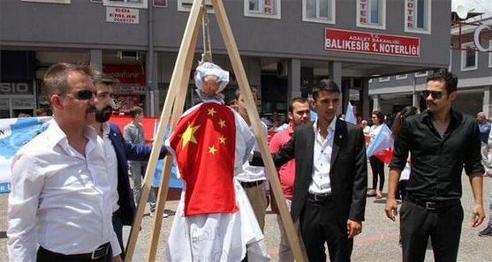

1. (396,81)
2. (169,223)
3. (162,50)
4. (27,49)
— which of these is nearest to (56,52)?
(27,49)

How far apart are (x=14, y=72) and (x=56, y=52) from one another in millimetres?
1502

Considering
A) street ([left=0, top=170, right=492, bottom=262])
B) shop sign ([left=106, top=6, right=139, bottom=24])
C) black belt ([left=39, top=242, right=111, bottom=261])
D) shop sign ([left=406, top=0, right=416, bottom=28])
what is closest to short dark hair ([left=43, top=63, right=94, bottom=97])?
black belt ([left=39, top=242, right=111, bottom=261])

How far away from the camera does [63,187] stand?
2.43 meters

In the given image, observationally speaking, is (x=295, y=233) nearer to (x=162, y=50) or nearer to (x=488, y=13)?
(x=162, y=50)

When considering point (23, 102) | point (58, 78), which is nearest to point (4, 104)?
point (23, 102)

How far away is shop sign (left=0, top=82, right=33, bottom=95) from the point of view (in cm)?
1662

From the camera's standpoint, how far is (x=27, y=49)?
15.1 m

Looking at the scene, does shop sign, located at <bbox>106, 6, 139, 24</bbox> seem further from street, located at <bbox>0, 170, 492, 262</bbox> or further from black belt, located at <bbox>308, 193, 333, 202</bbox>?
black belt, located at <bbox>308, 193, 333, 202</bbox>

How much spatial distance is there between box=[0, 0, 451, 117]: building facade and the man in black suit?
36.0ft

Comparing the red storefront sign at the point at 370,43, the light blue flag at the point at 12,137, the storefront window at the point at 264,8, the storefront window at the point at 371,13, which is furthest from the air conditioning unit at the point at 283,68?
the light blue flag at the point at 12,137

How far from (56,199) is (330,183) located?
1989 millimetres

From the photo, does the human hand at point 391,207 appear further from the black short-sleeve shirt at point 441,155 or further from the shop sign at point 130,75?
the shop sign at point 130,75

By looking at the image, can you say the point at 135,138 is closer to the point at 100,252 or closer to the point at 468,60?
the point at 100,252

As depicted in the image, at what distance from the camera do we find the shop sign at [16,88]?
54.5 feet
